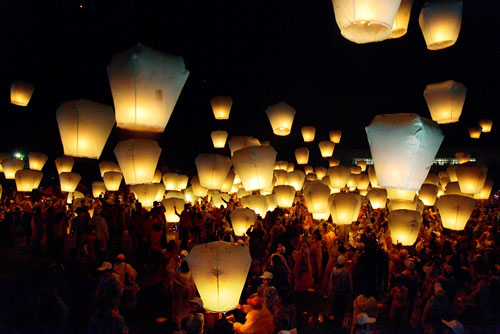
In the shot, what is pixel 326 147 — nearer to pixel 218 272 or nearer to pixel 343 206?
pixel 343 206

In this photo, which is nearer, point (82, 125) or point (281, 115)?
point (82, 125)

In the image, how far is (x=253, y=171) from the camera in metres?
6.84

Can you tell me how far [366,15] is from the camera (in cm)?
357

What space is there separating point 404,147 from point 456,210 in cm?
461

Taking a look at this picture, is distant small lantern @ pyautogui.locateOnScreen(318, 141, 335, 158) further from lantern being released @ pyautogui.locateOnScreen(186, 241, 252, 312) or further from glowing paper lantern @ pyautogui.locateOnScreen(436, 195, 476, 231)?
lantern being released @ pyautogui.locateOnScreen(186, 241, 252, 312)

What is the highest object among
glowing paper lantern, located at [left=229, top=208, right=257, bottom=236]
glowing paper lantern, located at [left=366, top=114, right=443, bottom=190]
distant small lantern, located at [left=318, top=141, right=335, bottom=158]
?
distant small lantern, located at [left=318, top=141, right=335, bottom=158]

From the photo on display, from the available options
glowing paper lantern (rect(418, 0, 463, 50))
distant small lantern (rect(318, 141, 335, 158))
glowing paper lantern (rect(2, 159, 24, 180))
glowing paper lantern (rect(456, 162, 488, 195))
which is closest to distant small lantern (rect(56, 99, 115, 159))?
glowing paper lantern (rect(418, 0, 463, 50))

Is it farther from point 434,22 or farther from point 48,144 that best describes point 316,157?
point 434,22

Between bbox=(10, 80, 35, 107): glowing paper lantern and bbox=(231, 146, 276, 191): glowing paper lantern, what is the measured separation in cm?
866

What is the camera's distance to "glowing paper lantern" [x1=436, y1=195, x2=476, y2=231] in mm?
7891

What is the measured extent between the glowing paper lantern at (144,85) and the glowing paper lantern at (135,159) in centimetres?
210

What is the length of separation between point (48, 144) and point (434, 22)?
17371 mm

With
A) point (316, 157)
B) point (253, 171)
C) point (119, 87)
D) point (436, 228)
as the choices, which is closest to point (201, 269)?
point (119, 87)

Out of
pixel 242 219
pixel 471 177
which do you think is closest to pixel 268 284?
pixel 242 219
